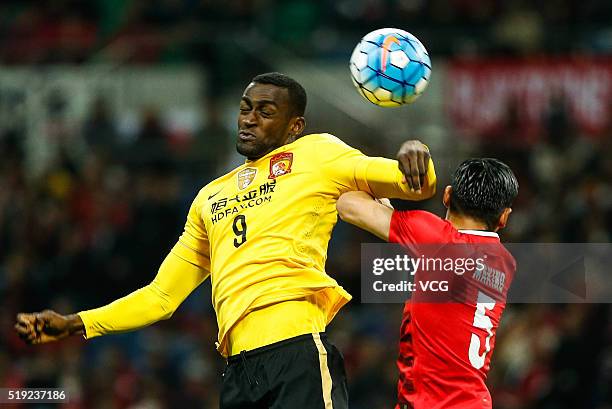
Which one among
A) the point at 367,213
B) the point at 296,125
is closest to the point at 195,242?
the point at 296,125

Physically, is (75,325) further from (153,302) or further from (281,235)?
(281,235)

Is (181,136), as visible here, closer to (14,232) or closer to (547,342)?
(14,232)

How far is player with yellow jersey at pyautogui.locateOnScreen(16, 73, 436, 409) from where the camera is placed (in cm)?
534

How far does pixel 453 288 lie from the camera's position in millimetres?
5406

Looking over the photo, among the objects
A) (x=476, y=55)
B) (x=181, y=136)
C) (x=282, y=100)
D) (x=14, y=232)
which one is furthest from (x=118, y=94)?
(x=282, y=100)

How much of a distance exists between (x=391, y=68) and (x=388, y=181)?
2.30 ft

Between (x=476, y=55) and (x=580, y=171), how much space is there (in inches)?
91.9

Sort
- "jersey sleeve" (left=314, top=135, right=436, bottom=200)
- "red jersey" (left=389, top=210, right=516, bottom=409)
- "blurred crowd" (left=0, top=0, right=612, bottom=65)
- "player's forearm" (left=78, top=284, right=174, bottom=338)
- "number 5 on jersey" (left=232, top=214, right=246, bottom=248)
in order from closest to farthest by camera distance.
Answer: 1. "jersey sleeve" (left=314, top=135, right=436, bottom=200)
2. "red jersey" (left=389, top=210, right=516, bottom=409)
3. "number 5 on jersey" (left=232, top=214, right=246, bottom=248)
4. "player's forearm" (left=78, top=284, right=174, bottom=338)
5. "blurred crowd" (left=0, top=0, right=612, bottom=65)

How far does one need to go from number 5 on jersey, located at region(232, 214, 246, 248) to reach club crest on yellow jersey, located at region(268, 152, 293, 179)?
25 cm

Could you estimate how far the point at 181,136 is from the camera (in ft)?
47.4

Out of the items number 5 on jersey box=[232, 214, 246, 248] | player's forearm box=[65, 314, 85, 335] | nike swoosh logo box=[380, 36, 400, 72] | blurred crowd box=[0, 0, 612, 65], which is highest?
nike swoosh logo box=[380, 36, 400, 72]

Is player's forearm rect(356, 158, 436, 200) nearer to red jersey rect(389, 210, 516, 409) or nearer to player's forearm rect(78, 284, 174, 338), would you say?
red jersey rect(389, 210, 516, 409)

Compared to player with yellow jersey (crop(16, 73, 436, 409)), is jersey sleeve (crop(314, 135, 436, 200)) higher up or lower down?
higher up

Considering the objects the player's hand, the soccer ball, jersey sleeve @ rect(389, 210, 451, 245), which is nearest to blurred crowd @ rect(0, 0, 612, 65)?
the soccer ball
